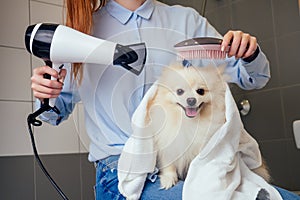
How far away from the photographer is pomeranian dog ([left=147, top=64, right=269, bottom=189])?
2.31 ft

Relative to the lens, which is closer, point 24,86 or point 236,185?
point 236,185

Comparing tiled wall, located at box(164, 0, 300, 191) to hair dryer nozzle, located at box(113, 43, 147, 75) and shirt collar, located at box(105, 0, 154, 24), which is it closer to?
shirt collar, located at box(105, 0, 154, 24)

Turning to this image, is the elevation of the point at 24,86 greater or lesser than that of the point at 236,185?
greater

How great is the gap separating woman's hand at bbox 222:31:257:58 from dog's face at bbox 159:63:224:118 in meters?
0.05

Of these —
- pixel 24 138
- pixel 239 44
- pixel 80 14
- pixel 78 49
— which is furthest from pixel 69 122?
pixel 239 44

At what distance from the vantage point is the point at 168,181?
0.72m

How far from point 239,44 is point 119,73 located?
22cm

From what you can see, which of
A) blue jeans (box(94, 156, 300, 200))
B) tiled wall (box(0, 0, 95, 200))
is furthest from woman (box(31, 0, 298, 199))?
tiled wall (box(0, 0, 95, 200))

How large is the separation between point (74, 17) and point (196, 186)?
439 millimetres

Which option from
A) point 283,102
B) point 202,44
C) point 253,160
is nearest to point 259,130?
point 283,102

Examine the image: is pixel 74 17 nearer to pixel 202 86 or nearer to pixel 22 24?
pixel 202 86

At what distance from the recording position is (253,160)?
29.6 inches

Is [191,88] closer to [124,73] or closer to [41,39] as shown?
[124,73]

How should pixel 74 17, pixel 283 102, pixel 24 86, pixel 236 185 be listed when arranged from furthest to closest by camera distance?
pixel 283 102 < pixel 24 86 < pixel 74 17 < pixel 236 185
